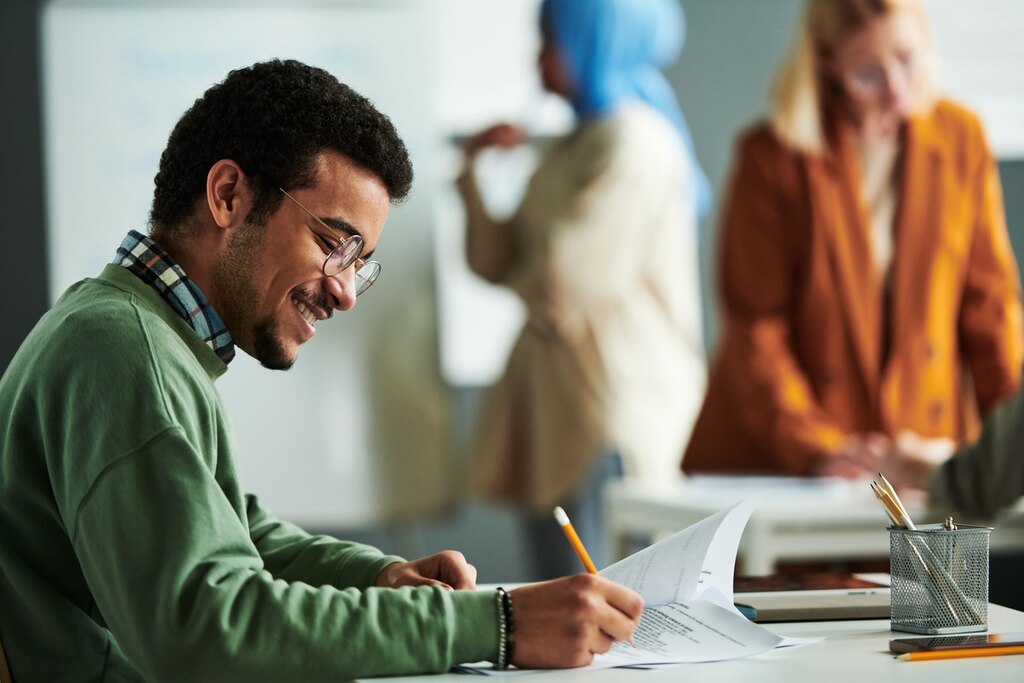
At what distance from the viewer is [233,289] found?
128cm

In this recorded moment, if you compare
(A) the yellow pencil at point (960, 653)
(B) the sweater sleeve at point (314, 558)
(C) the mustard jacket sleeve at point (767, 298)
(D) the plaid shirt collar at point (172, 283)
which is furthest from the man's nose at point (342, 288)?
(C) the mustard jacket sleeve at point (767, 298)

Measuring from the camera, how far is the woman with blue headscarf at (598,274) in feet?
12.6

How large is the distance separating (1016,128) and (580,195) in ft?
5.96

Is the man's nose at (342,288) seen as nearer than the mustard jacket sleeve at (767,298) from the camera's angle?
Yes

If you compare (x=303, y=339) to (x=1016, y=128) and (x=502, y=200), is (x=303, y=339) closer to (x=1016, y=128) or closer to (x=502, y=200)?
(x=502, y=200)

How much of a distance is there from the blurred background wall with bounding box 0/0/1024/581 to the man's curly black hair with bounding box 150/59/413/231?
10.4 ft

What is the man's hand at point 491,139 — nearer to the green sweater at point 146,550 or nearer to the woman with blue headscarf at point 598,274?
the woman with blue headscarf at point 598,274

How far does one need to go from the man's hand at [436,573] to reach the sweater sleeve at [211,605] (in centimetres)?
23

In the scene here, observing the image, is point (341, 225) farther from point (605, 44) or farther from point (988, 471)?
point (605, 44)

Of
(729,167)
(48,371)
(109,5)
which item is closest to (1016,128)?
(729,167)

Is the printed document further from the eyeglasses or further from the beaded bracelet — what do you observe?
the eyeglasses

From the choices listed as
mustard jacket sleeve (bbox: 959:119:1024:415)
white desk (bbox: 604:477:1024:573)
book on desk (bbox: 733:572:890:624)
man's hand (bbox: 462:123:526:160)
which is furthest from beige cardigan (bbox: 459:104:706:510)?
book on desk (bbox: 733:572:890:624)

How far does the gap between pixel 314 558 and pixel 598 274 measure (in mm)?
2561

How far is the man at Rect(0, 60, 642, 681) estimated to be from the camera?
103cm
